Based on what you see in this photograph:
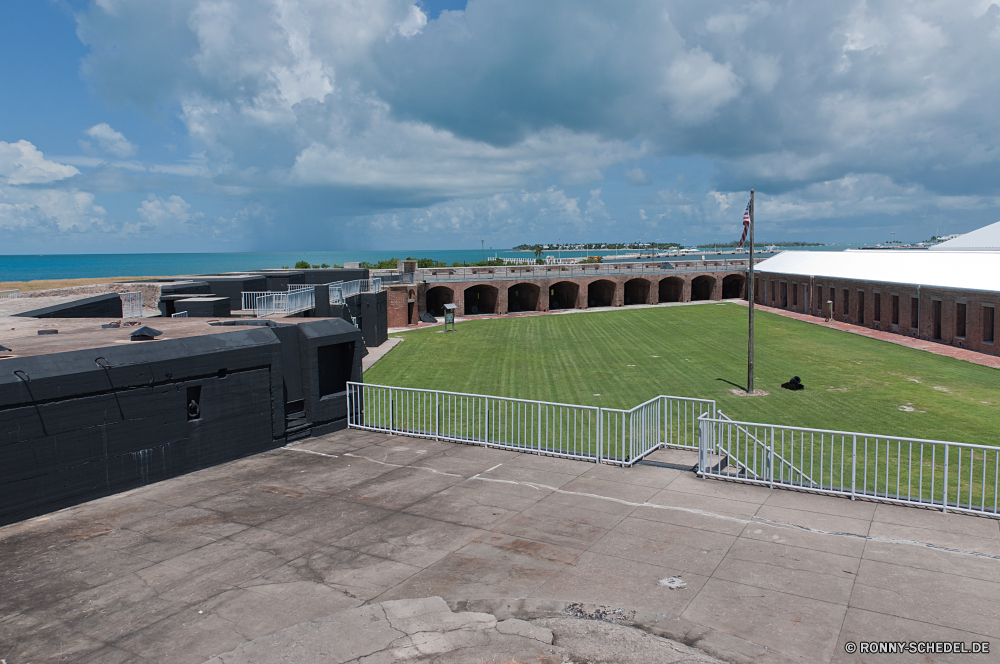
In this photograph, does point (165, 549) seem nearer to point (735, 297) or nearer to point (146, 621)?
point (146, 621)

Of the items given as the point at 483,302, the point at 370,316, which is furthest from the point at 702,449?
the point at 483,302

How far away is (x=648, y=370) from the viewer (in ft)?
105

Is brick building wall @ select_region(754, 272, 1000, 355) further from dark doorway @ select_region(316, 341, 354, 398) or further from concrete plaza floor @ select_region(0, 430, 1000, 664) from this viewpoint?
dark doorway @ select_region(316, 341, 354, 398)

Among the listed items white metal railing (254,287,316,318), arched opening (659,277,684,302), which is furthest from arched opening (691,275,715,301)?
white metal railing (254,287,316,318)

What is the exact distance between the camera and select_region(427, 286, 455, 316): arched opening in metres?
60.8

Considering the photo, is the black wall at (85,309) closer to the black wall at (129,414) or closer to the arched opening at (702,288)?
the black wall at (129,414)

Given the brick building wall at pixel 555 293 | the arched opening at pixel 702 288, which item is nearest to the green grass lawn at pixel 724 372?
the brick building wall at pixel 555 293

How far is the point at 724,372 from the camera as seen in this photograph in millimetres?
31141

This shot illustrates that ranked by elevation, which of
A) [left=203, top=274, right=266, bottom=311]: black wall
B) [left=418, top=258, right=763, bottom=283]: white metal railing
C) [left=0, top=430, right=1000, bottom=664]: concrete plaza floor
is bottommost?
[left=0, top=430, right=1000, bottom=664]: concrete plaza floor

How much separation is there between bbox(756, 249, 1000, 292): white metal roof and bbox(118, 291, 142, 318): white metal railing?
132 ft

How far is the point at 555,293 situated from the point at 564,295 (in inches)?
144

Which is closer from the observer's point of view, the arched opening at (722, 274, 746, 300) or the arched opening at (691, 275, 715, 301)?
the arched opening at (691, 275, 715, 301)

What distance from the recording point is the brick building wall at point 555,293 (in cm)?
5334

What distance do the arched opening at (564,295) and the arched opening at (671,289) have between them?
11820 mm
